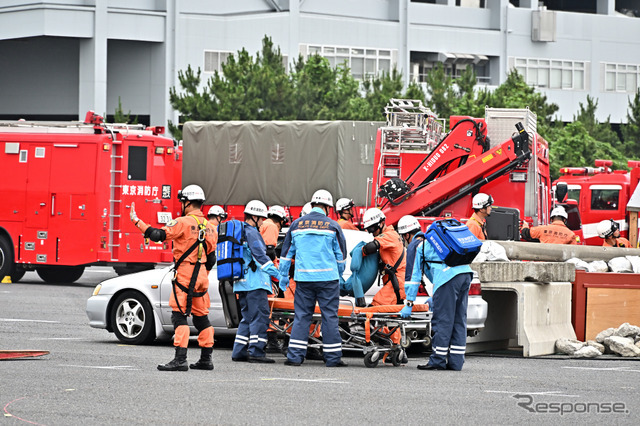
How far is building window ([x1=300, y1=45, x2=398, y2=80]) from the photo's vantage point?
187 feet

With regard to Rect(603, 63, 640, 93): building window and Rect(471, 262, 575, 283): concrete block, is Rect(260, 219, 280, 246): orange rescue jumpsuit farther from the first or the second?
Rect(603, 63, 640, 93): building window

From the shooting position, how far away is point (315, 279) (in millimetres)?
12414

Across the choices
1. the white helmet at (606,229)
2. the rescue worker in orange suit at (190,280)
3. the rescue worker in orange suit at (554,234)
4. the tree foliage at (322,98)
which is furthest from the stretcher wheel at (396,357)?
the tree foliage at (322,98)

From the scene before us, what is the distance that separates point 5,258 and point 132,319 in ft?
32.6

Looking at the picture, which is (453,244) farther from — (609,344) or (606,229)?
(606,229)

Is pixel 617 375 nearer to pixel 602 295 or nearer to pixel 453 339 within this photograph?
pixel 453 339

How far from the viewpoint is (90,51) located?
51.7m

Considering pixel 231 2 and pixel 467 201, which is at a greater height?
pixel 231 2

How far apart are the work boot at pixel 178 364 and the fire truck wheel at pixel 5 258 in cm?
1249

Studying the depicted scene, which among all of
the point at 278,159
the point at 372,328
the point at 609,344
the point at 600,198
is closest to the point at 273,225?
the point at 372,328

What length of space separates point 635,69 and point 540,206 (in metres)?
47.4

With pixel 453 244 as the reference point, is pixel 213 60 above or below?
above

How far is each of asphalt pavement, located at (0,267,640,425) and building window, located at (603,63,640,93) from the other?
53592 millimetres

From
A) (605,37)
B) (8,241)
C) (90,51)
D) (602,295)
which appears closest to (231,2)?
(90,51)
